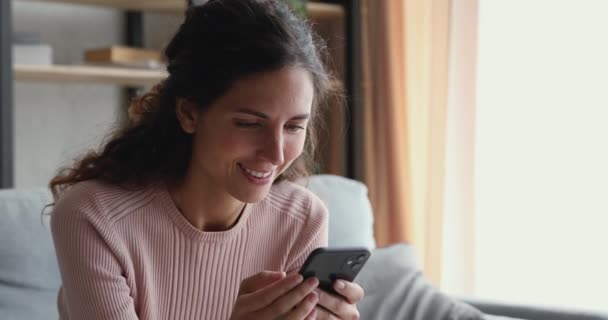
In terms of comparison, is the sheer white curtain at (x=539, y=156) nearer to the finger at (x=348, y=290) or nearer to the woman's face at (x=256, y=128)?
the finger at (x=348, y=290)

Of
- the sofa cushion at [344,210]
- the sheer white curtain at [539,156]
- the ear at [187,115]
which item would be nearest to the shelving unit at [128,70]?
the sheer white curtain at [539,156]

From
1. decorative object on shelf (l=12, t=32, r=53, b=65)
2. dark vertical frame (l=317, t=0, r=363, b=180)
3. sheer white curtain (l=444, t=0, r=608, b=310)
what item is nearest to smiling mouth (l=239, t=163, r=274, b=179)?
Answer: sheer white curtain (l=444, t=0, r=608, b=310)

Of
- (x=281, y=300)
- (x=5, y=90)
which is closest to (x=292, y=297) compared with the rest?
(x=281, y=300)

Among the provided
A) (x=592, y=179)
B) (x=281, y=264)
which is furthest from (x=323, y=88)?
(x=592, y=179)

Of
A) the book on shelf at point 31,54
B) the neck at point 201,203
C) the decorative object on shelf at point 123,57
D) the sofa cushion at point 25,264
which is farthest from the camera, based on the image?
the decorative object on shelf at point 123,57

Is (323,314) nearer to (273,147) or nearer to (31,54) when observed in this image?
(273,147)

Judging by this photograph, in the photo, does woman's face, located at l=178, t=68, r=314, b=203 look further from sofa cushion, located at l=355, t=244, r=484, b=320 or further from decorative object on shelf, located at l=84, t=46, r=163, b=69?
decorative object on shelf, located at l=84, t=46, r=163, b=69

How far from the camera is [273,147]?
124 cm

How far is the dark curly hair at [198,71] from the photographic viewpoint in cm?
127

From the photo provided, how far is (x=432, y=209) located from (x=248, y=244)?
120 cm

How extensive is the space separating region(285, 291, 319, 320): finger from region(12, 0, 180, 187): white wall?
1.49 metres

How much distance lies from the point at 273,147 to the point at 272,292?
8.3 inches

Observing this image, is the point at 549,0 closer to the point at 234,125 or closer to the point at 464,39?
the point at 464,39

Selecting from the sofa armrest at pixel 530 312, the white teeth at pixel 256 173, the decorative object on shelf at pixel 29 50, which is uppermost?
the decorative object on shelf at pixel 29 50
